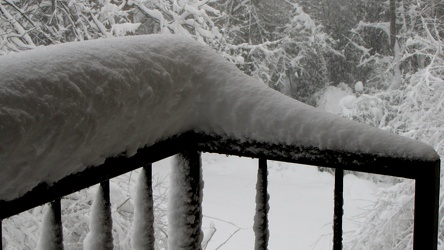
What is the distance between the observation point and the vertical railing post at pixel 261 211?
86 centimetres

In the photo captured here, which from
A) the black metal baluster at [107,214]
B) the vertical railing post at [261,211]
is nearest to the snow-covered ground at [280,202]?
the vertical railing post at [261,211]

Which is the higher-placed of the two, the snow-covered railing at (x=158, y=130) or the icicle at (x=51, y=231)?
the snow-covered railing at (x=158, y=130)

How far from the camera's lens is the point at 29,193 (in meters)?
0.60

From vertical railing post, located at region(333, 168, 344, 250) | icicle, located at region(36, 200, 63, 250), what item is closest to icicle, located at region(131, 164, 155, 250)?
icicle, located at region(36, 200, 63, 250)

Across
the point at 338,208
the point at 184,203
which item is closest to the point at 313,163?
the point at 338,208

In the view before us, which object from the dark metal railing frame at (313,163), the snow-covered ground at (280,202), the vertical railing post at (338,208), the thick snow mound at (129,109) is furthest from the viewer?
the snow-covered ground at (280,202)

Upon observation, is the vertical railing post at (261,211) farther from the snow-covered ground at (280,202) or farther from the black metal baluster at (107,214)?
the snow-covered ground at (280,202)

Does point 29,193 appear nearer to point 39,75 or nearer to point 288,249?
point 39,75

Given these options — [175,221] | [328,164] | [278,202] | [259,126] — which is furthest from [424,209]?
[278,202]

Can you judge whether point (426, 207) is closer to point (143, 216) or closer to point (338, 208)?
point (338, 208)

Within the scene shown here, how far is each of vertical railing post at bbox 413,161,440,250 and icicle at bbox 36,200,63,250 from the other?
0.46 m

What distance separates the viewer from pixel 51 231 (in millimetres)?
692

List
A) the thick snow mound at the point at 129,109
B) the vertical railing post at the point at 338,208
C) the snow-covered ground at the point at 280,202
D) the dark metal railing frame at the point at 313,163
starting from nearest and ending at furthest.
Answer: the thick snow mound at the point at 129,109 → the dark metal railing frame at the point at 313,163 → the vertical railing post at the point at 338,208 → the snow-covered ground at the point at 280,202

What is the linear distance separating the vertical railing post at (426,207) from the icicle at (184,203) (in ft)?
1.03
